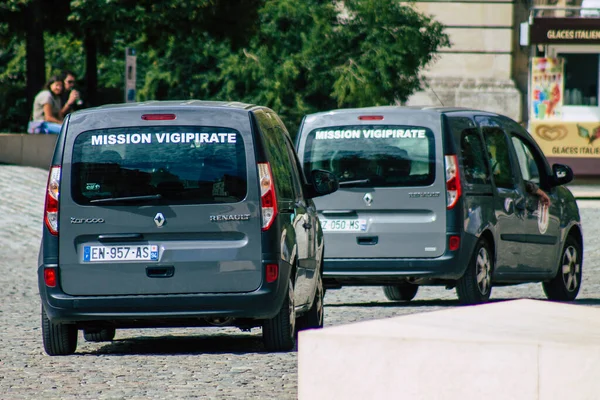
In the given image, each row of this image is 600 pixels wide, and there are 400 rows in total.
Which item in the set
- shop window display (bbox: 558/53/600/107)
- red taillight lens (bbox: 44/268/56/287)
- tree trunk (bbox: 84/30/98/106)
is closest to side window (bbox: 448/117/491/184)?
red taillight lens (bbox: 44/268/56/287)

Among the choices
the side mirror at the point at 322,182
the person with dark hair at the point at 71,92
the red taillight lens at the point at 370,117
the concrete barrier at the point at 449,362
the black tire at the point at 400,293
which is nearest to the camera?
the concrete barrier at the point at 449,362

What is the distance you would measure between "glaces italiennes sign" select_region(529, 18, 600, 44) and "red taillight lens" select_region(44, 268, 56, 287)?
22.1 metres

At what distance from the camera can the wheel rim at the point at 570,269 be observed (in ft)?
45.3

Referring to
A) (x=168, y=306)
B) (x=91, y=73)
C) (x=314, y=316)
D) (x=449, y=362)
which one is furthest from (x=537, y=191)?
(x=91, y=73)

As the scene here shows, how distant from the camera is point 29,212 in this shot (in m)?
21.7

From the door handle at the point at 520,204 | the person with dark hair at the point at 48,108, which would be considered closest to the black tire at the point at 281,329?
the door handle at the point at 520,204

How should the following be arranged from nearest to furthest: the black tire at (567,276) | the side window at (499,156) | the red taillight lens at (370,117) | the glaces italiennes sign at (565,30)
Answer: the red taillight lens at (370,117) → the side window at (499,156) → the black tire at (567,276) → the glaces italiennes sign at (565,30)

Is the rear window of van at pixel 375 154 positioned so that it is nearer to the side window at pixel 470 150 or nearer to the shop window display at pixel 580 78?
the side window at pixel 470 150

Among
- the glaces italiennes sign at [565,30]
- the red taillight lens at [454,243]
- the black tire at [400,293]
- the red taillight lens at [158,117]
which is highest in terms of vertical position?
the glaces italiennes sign at [565,30]

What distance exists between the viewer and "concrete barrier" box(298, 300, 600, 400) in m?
5.21

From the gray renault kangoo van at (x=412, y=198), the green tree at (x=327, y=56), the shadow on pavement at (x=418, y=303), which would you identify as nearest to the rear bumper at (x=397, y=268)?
the gray renault kangoo van at (x=412, y=198)

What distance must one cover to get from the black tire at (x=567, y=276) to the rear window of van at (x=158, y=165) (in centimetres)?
545

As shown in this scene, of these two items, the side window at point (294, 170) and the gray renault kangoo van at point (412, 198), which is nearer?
the side window at point (294, 170)

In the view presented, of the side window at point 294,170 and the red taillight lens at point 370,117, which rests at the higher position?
the red taillight lens at point 370,117
